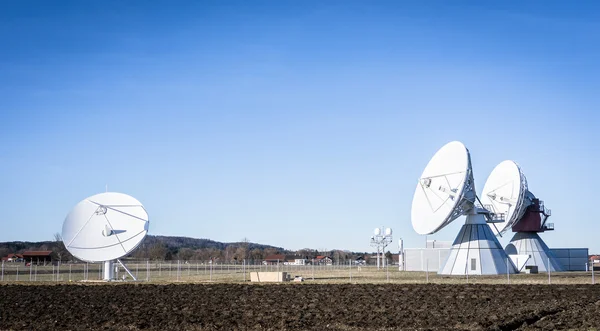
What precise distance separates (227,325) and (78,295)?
54.3 ft

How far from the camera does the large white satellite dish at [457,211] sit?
172 ft

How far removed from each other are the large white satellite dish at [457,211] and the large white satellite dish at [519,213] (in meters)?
6.78

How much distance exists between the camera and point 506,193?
64.9 meters

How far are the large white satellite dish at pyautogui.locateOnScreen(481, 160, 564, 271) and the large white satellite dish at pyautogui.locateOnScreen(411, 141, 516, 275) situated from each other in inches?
A: 267

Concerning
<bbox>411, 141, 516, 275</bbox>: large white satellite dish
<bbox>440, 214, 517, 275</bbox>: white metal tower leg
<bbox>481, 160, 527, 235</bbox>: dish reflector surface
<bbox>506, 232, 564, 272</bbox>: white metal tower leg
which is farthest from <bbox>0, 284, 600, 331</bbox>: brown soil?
<bbox>506, 232, 564, 272</bbox>: white metal tower leg

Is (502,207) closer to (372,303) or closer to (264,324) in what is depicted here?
(372,303)

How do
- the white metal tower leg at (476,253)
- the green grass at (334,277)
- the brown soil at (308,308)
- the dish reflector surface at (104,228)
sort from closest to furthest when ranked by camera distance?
the brown soil at (308,308) → the green grass at (334,277) → the dish reflector surface at (104,228) → the white metal tower leg at (476,253)

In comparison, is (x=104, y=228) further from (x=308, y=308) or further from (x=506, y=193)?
(x=506, y=193)

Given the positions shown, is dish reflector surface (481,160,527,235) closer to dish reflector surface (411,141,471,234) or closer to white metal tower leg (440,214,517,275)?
white metal tower leg (440,214,517,275)

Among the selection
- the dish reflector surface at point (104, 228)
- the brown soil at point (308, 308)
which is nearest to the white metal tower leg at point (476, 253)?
the brown soil at point (308, 308)

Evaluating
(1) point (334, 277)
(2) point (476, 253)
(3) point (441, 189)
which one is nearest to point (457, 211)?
(3) point (441, 189)

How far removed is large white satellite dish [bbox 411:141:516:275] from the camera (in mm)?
52344

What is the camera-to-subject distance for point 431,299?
3158cm

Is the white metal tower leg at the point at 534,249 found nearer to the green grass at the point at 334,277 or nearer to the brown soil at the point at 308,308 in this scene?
the green grass at the point at 334,277
